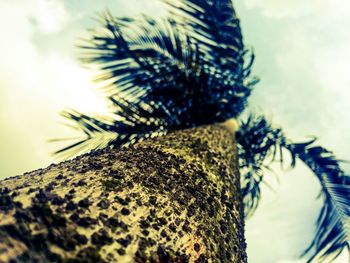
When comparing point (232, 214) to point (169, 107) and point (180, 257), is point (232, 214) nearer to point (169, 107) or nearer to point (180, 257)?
point (180, 257)

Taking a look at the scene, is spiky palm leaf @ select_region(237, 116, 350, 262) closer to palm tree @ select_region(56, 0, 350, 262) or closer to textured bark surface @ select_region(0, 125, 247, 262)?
palm tree @ select_region(56, 0, 350, 262)

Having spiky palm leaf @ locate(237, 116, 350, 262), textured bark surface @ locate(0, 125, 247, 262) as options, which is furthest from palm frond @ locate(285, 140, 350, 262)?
textured bark surface @ locate(0, 125, 247, 262)

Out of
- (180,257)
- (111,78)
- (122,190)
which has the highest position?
(111,78)

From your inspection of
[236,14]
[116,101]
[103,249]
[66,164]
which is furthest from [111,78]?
[103,249]

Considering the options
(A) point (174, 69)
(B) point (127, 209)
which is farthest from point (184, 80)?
(B) point (127, 209)

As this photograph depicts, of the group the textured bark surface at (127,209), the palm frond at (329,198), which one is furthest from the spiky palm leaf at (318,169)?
the textured bark surface at (127,209)

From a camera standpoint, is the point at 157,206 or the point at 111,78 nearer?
the point at 157,206

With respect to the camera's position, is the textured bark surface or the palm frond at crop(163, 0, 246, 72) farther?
the palm frond at crop(163, 0, 246, 72)

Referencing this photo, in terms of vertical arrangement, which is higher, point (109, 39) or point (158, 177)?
point (109, 39)

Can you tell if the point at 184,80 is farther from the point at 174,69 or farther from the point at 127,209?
the point at 127,209
